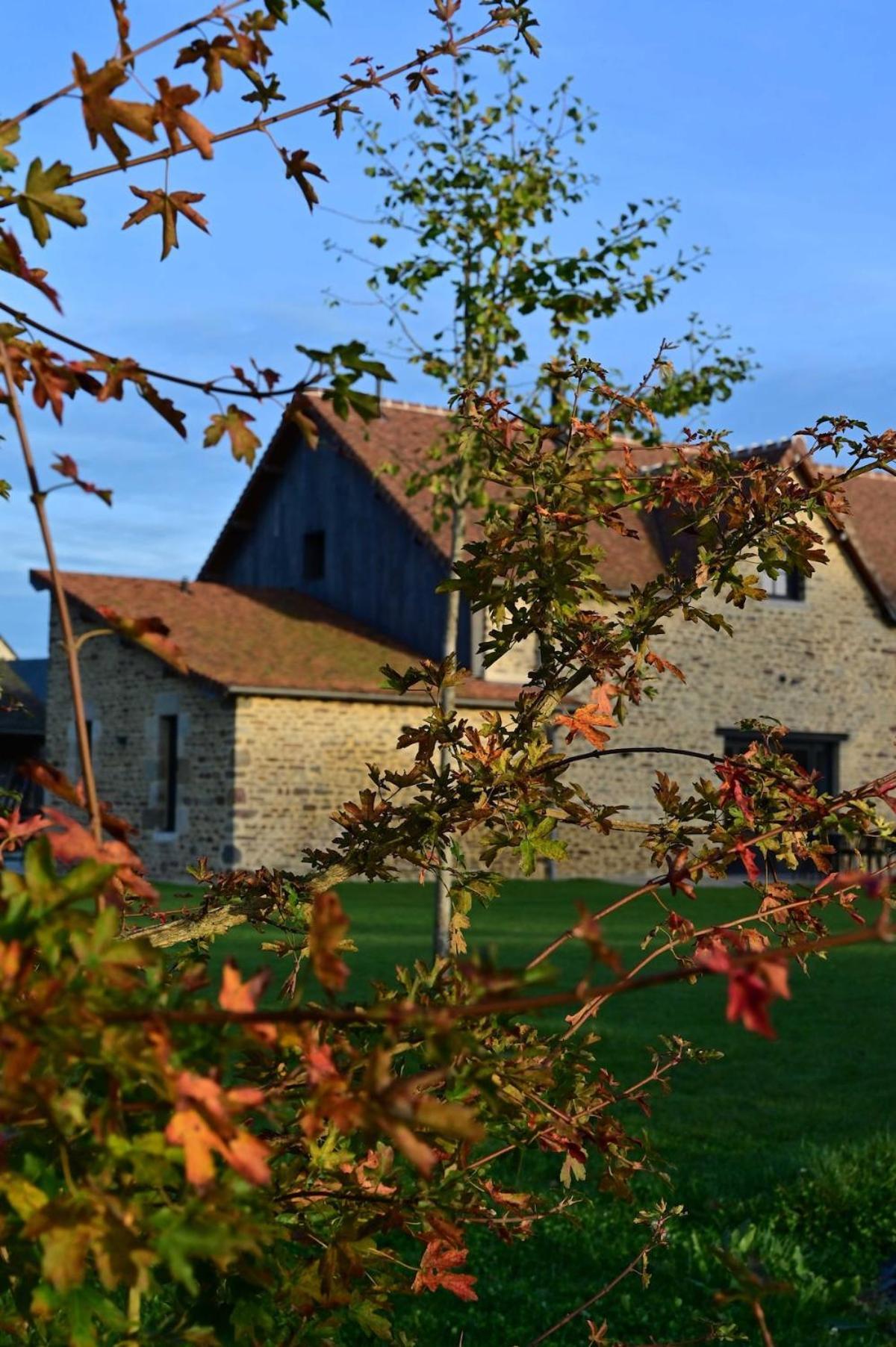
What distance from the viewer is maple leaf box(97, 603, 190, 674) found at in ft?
5.95

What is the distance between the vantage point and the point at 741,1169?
700cm

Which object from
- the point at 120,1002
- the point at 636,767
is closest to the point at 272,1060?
the point at 120,1002

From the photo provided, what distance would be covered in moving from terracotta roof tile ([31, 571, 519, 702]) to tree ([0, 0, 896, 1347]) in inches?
711

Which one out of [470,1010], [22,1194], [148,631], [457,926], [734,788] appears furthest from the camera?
[734,788]

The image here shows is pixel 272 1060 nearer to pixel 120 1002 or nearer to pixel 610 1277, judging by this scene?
pixel 120 1002

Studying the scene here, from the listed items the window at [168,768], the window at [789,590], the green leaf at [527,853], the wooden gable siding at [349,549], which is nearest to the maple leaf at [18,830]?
the green leaf at [527,853]

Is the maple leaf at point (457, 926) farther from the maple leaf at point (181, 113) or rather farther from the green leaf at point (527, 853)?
the maple leaf at point (181, 113)

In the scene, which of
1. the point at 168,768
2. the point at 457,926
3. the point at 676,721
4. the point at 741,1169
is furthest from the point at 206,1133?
the point at 676,721

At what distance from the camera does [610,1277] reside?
5754 mm

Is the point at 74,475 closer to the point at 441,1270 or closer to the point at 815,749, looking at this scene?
the point at 441,1270

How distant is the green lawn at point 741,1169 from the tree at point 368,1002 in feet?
0.85

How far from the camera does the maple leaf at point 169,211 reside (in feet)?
7.76

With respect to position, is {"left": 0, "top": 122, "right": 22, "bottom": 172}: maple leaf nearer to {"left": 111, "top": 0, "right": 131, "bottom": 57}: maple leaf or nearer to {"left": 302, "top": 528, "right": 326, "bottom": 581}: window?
{"left": 111, "top": 0, "right": 131, "bottom": 57}: maple leaf

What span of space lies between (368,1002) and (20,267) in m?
1.62
